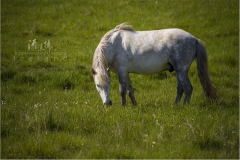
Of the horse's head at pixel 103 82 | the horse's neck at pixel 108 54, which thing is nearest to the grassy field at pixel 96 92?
the horse's head at pixel 103 82

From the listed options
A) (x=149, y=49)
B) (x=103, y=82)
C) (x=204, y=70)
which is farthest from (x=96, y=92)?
(x=204, y=70)

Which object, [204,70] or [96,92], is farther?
[96,92]

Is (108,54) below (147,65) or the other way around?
the other way around

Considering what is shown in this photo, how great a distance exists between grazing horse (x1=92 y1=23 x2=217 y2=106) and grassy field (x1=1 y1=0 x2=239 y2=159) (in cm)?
61

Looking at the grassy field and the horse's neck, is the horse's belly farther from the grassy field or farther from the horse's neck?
the grassy field

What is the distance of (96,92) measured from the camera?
9.84 meters

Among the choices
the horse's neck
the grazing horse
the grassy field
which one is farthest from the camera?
the horse's neck

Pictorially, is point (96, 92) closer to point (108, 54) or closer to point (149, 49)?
point (108, 54)

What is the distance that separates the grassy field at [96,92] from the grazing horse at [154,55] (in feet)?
2.00

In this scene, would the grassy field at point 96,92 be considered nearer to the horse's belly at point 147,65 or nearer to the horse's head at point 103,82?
the horse's head at point 103,82

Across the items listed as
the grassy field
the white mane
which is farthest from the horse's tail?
the white mane

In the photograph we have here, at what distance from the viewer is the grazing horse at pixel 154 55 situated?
26.7 ft

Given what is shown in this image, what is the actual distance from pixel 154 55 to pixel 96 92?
242 centimetres

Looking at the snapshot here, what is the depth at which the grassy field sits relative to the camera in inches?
203
